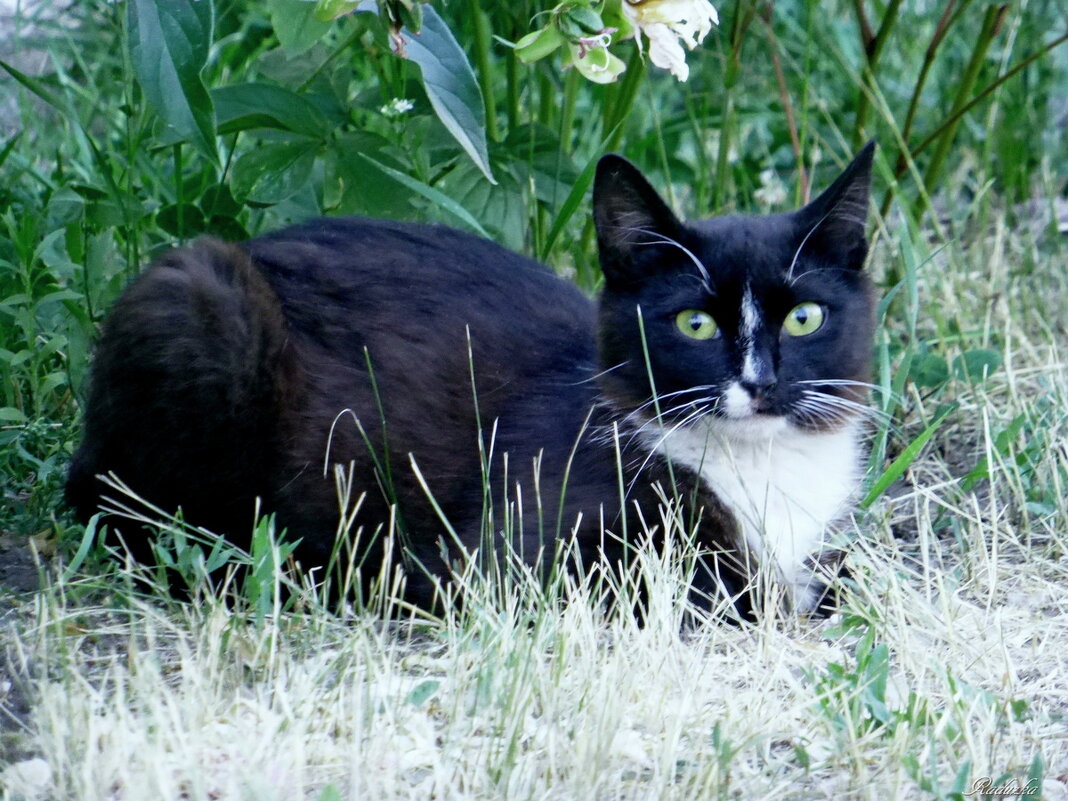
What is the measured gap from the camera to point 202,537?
8.17 ft

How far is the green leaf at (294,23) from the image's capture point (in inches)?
84.4

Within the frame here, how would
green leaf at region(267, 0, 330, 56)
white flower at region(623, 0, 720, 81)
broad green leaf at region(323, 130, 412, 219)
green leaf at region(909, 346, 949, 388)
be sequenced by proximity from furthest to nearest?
green leaf at region(909, 346, 949, 388) → broad green leaf at region(323, 130, 412, 219) → green leaf at region(267, 0, 330, 56) → white flower at region(623, 0, 720, 81)

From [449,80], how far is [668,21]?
0.33 metres

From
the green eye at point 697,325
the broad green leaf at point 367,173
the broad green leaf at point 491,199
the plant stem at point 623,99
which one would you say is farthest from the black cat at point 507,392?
the plant stem at point 623,99

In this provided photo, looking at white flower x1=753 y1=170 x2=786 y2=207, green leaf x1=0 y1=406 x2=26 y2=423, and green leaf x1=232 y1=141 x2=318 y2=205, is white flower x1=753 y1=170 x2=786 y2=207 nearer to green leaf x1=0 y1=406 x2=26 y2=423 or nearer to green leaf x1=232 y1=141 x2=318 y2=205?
green leaf x1=232 y1=141 x2=318 y2=205

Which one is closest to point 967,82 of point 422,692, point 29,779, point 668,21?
point 668,21

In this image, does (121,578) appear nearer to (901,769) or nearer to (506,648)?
(506,648)

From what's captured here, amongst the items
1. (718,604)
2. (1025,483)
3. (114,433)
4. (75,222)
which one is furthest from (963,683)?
(75,222)

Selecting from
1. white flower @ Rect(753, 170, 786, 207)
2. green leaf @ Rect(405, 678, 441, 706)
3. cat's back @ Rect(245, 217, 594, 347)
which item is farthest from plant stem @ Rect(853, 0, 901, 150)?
green leaf @ Rect(405, 678, 441, 706)

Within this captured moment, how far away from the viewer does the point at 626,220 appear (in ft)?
7.76

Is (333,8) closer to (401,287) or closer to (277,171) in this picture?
(401,287)

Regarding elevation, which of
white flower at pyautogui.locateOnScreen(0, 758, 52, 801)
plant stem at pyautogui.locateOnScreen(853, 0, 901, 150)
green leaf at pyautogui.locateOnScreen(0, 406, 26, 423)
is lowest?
white flower at pyautogui.locateOnScreen(0, 758, 52, 801)

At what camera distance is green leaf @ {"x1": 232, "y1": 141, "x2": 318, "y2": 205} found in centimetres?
287

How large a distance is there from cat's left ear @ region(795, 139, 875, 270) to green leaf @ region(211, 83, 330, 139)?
43.1 inches
